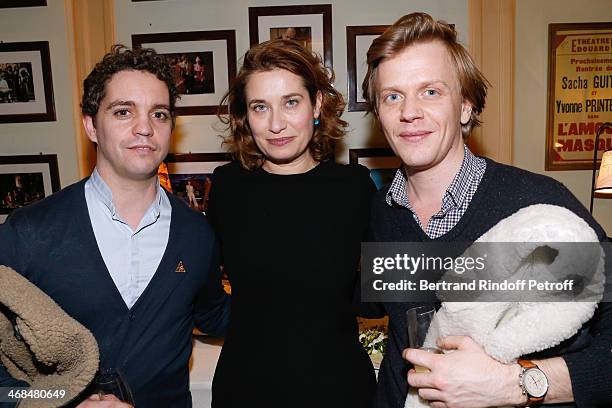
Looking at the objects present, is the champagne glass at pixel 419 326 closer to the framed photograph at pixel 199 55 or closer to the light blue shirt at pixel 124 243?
the light blue shirt at pixel 124 243

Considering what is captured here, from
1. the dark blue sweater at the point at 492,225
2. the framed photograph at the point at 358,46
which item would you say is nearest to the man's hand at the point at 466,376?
the dark blue sweater at the point at 492,225

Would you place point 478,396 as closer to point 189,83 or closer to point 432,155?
point 432,155

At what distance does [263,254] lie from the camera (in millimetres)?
1635

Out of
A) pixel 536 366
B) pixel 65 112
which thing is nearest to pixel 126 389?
pixel 536 366

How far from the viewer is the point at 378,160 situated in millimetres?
2545

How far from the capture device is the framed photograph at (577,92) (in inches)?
97.9

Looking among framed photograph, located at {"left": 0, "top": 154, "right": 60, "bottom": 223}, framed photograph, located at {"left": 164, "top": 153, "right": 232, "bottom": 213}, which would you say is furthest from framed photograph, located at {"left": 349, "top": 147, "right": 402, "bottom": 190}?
framed photograph, located at {"left": 0, "top": 154, "right": 60, "bottom": 223}

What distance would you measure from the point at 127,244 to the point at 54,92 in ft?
5.22

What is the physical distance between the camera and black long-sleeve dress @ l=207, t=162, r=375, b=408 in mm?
1575

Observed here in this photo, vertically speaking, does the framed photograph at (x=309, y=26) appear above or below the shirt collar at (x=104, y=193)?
above

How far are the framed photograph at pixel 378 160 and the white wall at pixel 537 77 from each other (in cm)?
69

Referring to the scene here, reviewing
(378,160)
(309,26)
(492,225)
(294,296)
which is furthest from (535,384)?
(309,26)

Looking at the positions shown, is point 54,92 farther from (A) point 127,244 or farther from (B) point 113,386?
(B) point 113,386

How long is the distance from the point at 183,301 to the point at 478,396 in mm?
979
